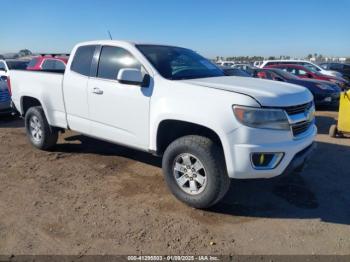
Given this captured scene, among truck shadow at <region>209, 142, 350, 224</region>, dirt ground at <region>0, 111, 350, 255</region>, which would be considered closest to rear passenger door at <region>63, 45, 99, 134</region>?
dirt ground at <region>0, 111, 350, 255</region>

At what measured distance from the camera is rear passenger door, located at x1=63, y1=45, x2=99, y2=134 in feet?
16.9

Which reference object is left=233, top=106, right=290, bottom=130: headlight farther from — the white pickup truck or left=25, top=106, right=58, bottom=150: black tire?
left=25, top=106, right=58, bottom=150: black tire

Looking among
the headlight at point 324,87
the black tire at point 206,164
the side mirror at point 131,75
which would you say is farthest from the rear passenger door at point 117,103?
the headlight at point 324,87

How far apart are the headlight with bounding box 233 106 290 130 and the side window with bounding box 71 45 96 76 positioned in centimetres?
260

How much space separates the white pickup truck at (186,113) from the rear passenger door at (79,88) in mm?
15

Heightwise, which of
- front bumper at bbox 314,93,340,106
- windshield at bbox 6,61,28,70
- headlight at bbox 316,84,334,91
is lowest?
front bumper at bbox 314,93,340,106

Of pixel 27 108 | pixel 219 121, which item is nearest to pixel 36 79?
pixel 27 108

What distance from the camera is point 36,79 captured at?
6.00 metres

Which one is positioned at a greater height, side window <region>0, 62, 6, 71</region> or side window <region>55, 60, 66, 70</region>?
side window <region>55, 60, 66, 70</region>

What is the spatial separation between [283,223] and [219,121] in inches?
51.6

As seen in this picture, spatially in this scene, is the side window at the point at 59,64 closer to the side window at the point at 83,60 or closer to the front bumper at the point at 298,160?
the side window at the point at 83,60

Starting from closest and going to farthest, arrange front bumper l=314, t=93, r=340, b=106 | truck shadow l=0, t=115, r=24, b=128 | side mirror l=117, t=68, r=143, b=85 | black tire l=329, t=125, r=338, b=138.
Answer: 1. side mirror l=117, t=68, r=143, b=85
2. black tire l=329, t=125, r=338, b=138
3. truck shadow l=0, t=115, r=24, b=128
4. front bumper l=314, t=93, r=340, b=106

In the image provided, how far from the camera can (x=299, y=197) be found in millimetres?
4414

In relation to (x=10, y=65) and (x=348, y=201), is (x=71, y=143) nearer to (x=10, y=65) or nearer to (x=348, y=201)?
(x=348, y=201)
